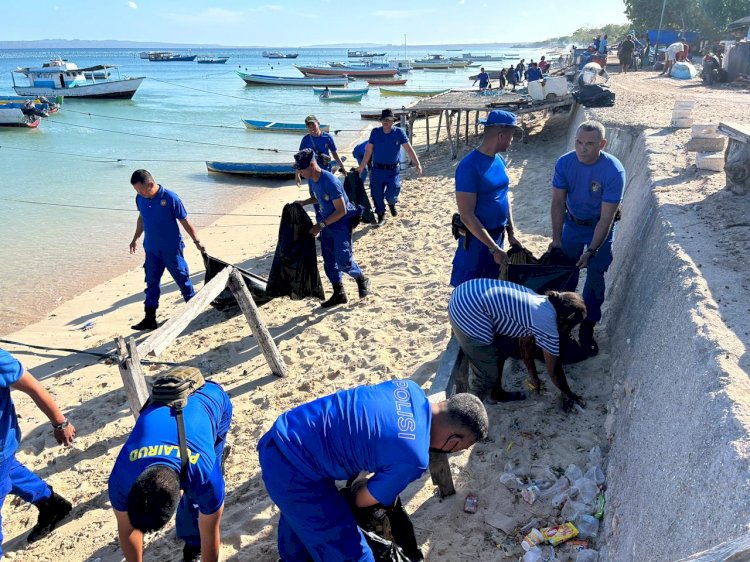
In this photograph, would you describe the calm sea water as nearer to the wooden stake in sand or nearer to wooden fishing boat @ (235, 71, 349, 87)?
the wooden stake in sand

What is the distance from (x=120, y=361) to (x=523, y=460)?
8.55ft

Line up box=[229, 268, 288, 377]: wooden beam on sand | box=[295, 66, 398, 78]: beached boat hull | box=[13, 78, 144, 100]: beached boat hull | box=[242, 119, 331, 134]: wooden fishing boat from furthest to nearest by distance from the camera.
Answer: box=[295, 66, 398, 78]: beached boat hull
box=[13, 78, 144, 100]: beached boat hull
box=[242, 119, 331, 134]: wooden fishing boat
box=[229, 268, 288, 377]: wooden beam on sand

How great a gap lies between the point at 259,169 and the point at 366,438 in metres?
13.3

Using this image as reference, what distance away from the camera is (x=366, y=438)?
2008 millimetres

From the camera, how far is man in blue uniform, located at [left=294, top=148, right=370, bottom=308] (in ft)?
16.9

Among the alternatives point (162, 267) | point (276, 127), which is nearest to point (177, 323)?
point (162, 267)

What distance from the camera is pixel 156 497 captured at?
2.04 metres

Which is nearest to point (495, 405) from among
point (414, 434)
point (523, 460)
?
point (523, 460)

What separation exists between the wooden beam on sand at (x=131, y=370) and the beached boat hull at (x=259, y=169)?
1101 centimetres

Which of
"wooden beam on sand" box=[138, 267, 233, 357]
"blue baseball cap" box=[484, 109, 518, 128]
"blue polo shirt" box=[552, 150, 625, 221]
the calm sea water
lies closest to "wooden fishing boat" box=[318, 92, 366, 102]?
the calm sea water

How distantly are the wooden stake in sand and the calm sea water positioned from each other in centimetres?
427

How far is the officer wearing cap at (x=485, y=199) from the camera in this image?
3732 mm

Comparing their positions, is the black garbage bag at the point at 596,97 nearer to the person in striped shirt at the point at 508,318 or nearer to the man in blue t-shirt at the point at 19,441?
the person in striped shirt at the point at 508,318

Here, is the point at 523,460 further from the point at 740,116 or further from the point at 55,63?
the point at 55,63
